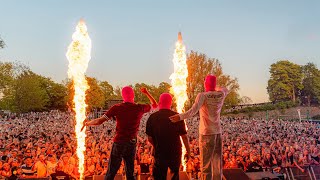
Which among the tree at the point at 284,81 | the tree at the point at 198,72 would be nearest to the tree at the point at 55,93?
the tree at the point at 198,72

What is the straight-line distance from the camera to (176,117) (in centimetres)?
554

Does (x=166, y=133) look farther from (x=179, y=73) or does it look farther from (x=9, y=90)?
(x=9, y=90)

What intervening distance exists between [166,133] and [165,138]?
0.08m

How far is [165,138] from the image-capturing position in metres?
5.67

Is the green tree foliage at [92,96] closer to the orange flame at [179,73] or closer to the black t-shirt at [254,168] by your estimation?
the orange flame at [179,73]

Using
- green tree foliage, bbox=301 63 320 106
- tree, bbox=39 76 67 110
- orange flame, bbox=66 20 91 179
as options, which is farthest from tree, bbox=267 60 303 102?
orange flame, bbox=66 20 91 179

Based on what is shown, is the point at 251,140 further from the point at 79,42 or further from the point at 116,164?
the point at 116,164

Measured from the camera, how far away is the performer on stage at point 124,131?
5816 mm

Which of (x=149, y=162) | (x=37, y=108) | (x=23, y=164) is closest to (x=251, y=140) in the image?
(x=149, y=162)

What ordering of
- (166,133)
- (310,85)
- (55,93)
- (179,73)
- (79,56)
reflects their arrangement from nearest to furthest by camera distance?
(166,133)
(79,56)
(179,73)
(55,93)
(310,85)

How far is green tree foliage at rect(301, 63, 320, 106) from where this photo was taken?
67.9m

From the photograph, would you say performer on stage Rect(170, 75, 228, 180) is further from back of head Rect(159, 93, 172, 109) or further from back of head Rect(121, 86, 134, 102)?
back of head Rect(121, 86, 134, 102)

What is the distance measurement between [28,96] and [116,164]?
173 ft

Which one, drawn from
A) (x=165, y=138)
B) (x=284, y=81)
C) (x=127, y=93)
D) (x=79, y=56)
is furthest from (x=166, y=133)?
(x=284, y=81)
